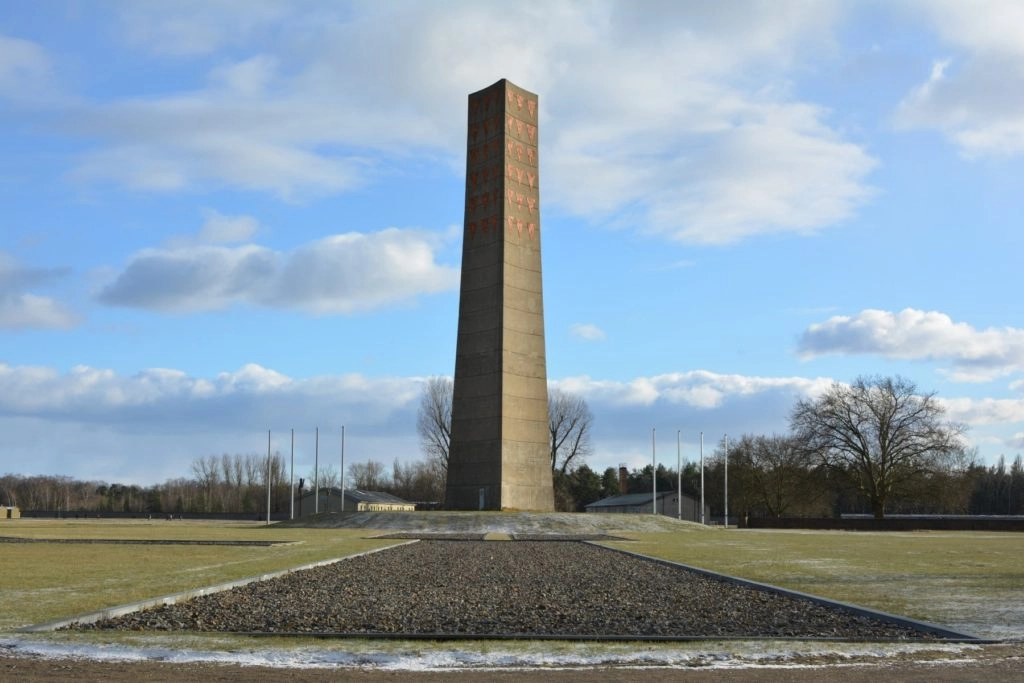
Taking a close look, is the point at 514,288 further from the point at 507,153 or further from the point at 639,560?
the point at 639,560

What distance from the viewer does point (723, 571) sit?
65.4ft

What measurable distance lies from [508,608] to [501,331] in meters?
35.8

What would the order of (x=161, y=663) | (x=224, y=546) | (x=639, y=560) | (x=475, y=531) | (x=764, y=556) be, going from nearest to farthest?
1. (x=161, y=663)
2. (x=639, y=560)
3. (x=764, y=556)
4. (x=224, y=546)
5. (x=475, y=531)

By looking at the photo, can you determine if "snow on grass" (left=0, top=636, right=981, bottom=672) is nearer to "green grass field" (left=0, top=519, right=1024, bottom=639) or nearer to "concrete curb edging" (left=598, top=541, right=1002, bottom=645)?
"concrete curb edging" (left=598, top=541, right=1002, bottom=645)

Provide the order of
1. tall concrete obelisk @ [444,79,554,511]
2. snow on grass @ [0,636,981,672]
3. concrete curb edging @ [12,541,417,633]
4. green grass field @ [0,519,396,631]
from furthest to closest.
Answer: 1. tall concrete obelisk @ [444,79,554,511]
2. green grass field @ [0,519,396,631]
3. concrete curb edging @ [12,541,417,633]
4. snow on grass @ [0,636,981,672]

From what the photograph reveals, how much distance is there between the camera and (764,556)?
2589 cm

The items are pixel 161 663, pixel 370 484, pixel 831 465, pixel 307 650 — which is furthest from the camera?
pixel 370 484

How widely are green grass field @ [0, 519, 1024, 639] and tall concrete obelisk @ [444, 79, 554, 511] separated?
18.0m

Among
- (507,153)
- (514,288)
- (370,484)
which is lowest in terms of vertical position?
(370,484)

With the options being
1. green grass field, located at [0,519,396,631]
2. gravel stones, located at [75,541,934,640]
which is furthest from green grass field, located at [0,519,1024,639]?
gravel stones, located at [75,541,934,640]

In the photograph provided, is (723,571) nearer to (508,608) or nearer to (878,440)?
(508,608)

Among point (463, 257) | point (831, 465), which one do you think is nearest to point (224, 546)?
point (463, 257)

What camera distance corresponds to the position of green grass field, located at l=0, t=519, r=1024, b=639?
1241 cm

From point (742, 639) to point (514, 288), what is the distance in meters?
39.8
